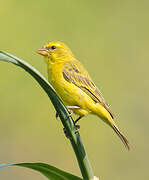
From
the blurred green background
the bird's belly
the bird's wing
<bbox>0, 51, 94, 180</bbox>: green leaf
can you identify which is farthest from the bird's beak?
<bbox>0, 51, 94, 180</bbox>: green leaf

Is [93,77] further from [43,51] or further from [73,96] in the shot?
[73,96]

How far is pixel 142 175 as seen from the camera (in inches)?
198

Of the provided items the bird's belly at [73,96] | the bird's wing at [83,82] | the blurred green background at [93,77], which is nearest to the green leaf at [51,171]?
the bird's belly at [73,96]

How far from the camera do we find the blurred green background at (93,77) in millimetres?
4844

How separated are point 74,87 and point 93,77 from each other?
1.69 metres

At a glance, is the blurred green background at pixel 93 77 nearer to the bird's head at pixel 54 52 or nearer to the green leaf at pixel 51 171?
the bird's head at pixel 54 52

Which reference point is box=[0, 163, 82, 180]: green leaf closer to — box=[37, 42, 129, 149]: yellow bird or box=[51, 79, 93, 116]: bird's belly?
box=[37, 42, 129, 149]: yellow bird

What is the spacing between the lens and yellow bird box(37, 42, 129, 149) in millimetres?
3414

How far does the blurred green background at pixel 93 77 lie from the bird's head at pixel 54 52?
806mm

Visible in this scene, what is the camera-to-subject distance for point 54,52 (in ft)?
13.1

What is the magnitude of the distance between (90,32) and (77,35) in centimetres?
17

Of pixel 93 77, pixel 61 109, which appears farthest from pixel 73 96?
pixel 93 77

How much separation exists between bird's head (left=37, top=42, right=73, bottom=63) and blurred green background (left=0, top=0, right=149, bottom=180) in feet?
2.64

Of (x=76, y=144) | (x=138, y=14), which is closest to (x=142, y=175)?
(x=138, y=14)
